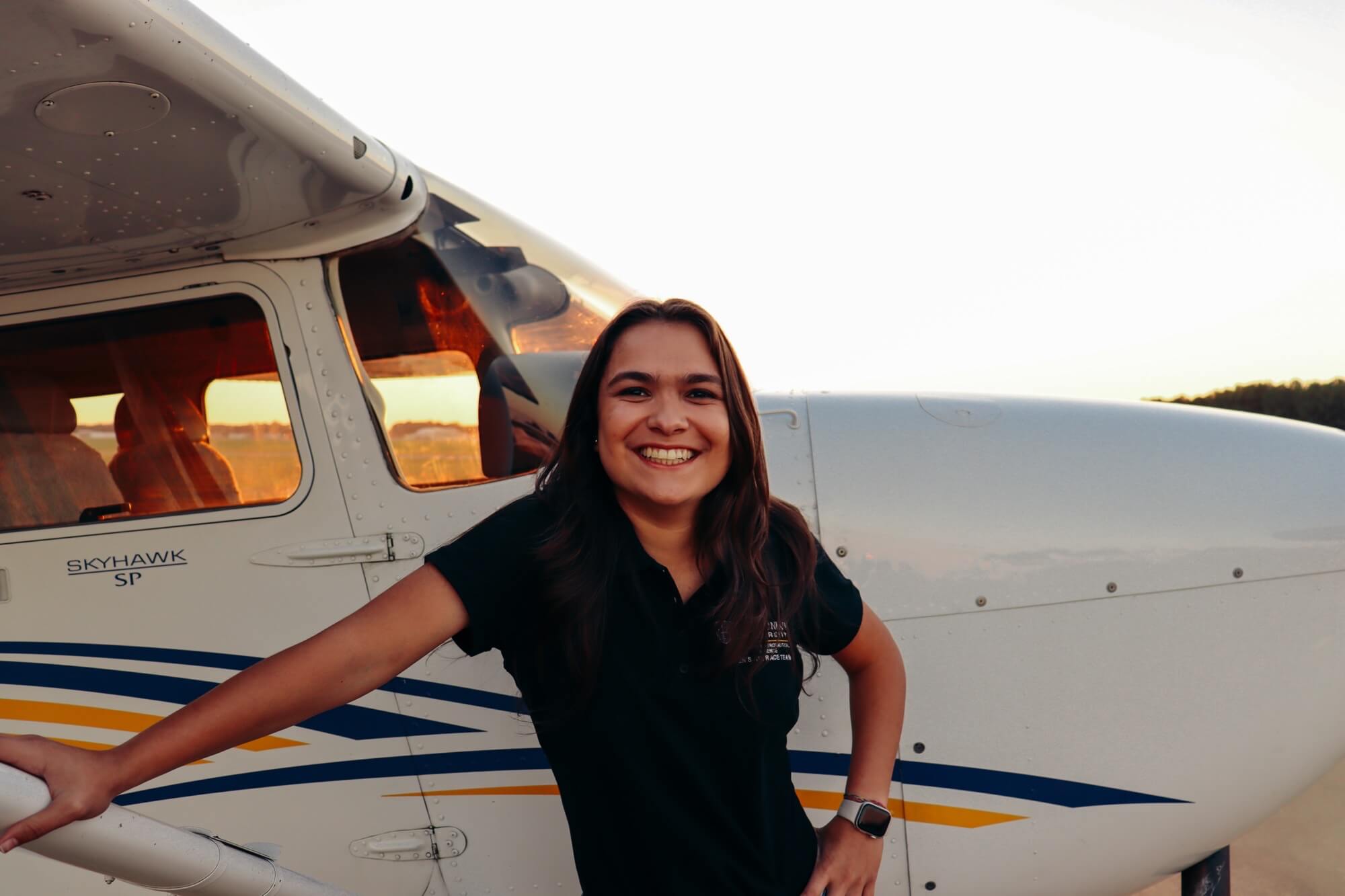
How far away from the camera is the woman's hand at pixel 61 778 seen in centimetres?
133

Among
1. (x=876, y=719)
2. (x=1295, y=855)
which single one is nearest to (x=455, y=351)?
(x=876, y=719)

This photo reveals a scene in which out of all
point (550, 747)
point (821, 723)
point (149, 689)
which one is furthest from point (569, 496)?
point (149, 689)

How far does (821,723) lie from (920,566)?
1.52ft

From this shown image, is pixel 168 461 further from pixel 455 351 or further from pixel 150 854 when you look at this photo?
pixel 150 854

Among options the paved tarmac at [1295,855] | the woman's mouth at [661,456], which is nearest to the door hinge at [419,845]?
the woman's mouth at [661,456]

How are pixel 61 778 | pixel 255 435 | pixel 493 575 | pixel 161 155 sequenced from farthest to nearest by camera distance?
1. pixel 255 435
2. pixel 161 155
3. pixel 493 575
4. pixel 61 778

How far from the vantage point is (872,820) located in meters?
1.89

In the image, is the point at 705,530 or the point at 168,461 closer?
the point at 705,530

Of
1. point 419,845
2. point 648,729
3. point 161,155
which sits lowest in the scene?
point 419,845

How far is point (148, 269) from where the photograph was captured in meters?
2.56

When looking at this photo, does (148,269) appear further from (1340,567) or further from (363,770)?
(1340,567)

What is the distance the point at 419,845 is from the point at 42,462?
1467mm

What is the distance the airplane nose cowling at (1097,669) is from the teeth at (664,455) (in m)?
0.87

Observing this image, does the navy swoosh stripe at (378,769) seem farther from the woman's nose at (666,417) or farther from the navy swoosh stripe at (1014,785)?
the woman's nose at (666,417)
